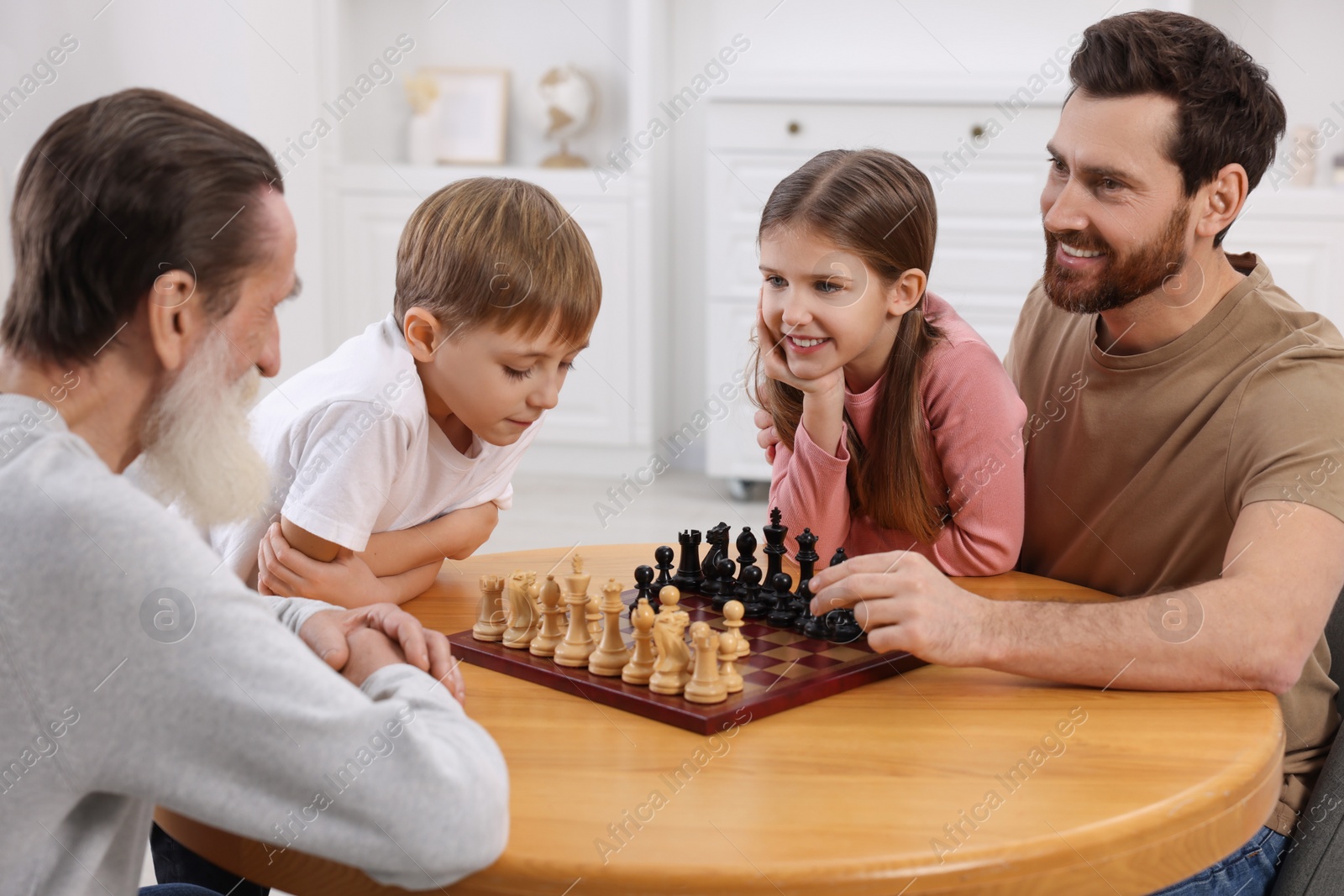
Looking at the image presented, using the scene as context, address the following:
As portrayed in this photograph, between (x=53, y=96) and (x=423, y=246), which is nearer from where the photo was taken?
(x=423, y=246)

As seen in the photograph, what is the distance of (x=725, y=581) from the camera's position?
1644 millimetres

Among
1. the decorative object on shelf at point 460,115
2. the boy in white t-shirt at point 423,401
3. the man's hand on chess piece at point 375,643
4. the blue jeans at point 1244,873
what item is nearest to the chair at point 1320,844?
the blue jeans at point 1244,873

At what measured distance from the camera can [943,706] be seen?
1.30m

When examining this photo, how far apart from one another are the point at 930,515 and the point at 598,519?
314 cm

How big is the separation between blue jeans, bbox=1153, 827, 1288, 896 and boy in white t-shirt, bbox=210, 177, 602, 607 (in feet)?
3.47

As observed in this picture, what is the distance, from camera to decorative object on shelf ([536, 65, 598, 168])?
559 centimetres

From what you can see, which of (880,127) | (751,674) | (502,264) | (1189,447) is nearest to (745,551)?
(751,674)

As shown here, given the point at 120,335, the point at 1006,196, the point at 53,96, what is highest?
the point at 120,335

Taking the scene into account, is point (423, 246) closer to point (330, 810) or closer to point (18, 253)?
point (18, 253)

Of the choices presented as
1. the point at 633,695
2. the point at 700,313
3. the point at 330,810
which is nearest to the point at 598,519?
the point at 700,313

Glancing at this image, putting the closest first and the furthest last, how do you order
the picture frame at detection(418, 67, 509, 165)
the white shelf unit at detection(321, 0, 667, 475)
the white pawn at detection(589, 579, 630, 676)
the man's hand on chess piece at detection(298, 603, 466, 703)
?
the man's hand on chess piece at detection(298, 603, 466, 703) → the white pawn at detection(589, 579, 630, 676) → the white shelf unit at detection(321, 0, 667, 475) → the picture frame at detection(418, 67, 509, 165)

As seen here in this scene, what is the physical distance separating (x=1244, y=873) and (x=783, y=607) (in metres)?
0.63

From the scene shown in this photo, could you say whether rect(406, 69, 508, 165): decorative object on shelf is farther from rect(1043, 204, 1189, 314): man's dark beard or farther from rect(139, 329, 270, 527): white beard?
rect(139, 329, 270, 527): white beard

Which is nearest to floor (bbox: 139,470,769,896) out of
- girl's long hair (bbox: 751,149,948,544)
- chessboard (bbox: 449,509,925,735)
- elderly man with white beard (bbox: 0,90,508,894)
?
girl's long hair (bbox: 751,149,948,544)
